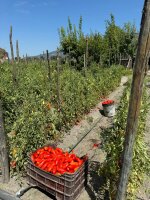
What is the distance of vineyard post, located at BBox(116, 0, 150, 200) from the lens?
1.98 m

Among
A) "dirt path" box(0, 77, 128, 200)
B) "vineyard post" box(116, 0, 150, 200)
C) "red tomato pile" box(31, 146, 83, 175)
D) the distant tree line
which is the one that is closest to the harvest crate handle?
"dirt path" box(0, 77, 128, 200)

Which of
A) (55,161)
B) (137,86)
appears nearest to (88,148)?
(55,161)

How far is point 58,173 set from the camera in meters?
3.44

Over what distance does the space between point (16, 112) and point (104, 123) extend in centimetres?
295

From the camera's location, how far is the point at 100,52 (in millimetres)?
17625

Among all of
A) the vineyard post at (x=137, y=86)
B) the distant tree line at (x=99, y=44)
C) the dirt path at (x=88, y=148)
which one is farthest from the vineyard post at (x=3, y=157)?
the distant tree line at (x=99, y=44)

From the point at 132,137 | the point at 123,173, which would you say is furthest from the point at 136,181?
the point at 132,137

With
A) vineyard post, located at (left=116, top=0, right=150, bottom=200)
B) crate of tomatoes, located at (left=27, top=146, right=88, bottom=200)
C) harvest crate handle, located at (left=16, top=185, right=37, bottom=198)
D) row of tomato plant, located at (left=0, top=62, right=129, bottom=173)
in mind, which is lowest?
harvest crate handle, located at (left=16, top=185, right=37, bottom=198)

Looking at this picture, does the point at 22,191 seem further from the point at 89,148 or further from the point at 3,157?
the point at 89,148

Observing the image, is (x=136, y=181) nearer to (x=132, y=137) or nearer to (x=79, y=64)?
(x=132, y=137)

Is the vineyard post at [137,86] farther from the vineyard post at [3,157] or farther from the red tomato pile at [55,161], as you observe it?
the vineyard post at [3,157]

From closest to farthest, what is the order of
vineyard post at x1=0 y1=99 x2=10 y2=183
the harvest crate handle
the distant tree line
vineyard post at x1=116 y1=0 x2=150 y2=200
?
vineyard post at x1=116 y1=0 x2=150 y2=200 → the harvest crate handle → vineyard post at x1=0 y1=99 x2=10 y2=183 → the distant tree line

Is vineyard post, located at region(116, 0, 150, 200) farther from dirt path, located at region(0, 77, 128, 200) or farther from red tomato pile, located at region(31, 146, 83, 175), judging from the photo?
dirt path, located at region(0, 77, 128, 200)

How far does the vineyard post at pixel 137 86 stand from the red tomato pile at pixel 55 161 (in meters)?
1.01
